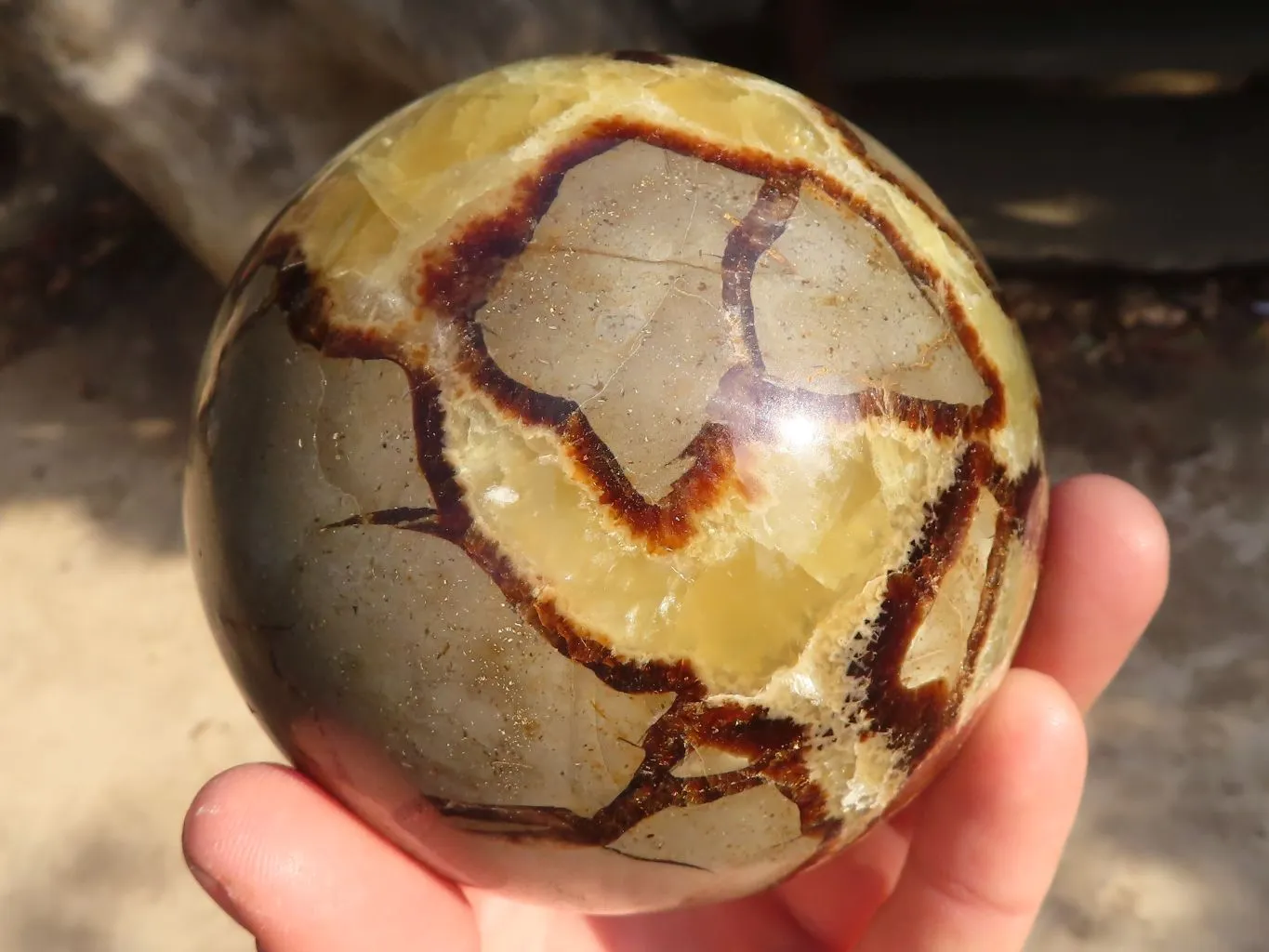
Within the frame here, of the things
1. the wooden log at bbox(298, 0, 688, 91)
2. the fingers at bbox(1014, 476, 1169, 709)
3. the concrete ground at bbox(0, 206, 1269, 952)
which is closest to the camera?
the fingers at bbox(1014, 476, 1169, 709)

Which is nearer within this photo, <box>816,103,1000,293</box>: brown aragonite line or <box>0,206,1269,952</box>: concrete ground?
<box>816,103,1000,293</box>: brown aragonite line

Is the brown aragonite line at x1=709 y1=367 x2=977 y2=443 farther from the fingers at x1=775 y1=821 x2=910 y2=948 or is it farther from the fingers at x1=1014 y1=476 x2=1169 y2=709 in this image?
the fingers at x1=775 y1=821 x2=910 y2=948

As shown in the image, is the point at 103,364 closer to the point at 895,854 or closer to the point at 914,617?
the point at 895,854

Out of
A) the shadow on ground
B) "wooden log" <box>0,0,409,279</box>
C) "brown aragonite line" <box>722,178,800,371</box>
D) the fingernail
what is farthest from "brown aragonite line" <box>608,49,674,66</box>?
the shadow on ground

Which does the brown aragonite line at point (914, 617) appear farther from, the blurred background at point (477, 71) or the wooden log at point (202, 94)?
the wooden log at point (202, 94)

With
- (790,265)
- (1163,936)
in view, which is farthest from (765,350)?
(1163,936)
